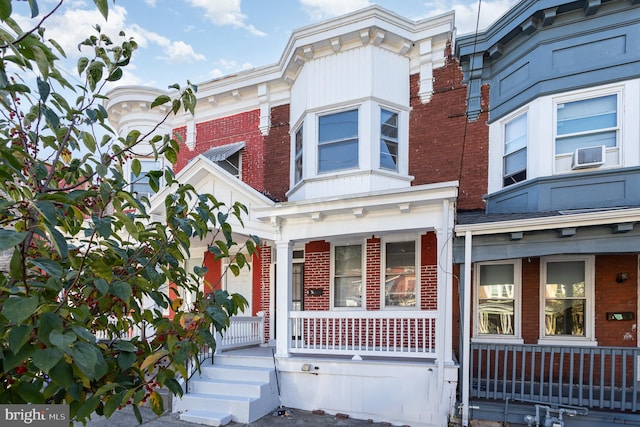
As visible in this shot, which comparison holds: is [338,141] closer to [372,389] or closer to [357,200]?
[357,200]

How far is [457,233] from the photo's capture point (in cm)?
605

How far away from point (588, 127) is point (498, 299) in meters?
3.69

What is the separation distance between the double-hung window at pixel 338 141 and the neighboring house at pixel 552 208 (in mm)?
2790

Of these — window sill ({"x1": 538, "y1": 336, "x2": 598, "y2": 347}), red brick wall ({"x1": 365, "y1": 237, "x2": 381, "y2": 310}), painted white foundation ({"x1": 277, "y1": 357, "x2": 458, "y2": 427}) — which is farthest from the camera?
red brick wall ({"x1": 365, "y1": 237, "x2": 381, "y2": 310})

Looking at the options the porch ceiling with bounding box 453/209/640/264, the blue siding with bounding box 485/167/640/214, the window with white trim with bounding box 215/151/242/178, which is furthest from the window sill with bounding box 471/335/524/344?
the window with white trim with bounding box 215/151/242/178

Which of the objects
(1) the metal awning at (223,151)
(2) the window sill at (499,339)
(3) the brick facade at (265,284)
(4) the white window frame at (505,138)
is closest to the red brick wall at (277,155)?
(1) the metal awning at (223,151)

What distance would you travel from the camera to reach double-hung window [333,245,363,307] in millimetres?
8867

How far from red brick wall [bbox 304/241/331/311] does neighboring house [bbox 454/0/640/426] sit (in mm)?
3204

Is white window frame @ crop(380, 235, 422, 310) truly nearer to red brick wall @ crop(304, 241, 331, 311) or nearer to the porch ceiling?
red brick wall @ crop(304, 241, 331, 311)

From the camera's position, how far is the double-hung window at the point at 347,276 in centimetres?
887

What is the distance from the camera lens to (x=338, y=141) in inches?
334

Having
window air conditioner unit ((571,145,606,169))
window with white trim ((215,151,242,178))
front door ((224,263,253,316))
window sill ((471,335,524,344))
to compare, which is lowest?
window sill ((471,335,524,344))

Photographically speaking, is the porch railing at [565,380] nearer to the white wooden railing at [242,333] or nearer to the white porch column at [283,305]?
the white porch column at [283,305]

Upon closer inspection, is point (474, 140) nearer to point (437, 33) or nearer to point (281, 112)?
point (437, 33)
